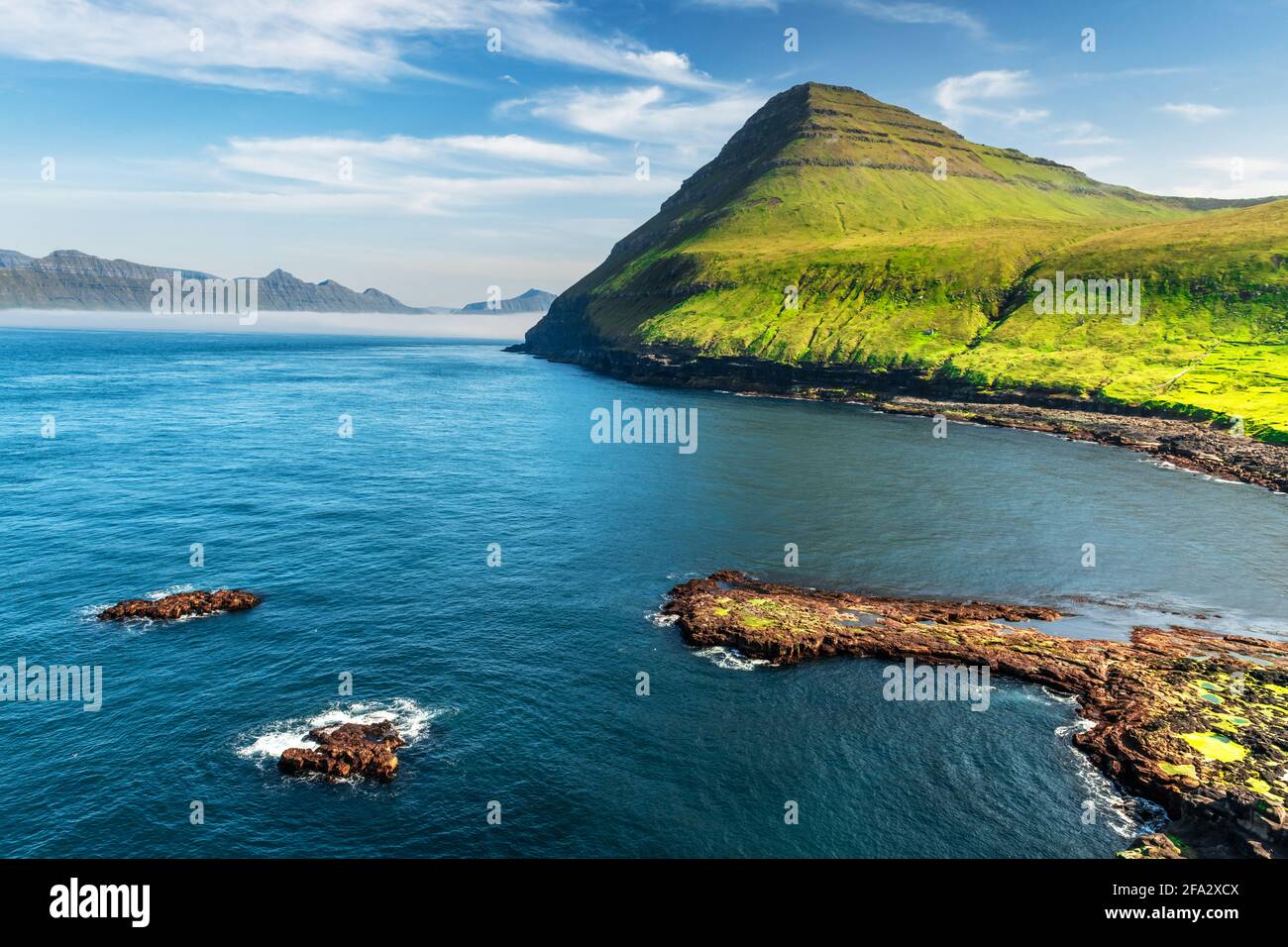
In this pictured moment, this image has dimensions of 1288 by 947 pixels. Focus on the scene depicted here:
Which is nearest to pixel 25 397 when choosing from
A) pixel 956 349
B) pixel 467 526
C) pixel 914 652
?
pixel 467 526

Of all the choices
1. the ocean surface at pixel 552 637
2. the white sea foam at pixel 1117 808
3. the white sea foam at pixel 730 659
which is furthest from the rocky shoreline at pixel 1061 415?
the white sea foam at pixel 730 659

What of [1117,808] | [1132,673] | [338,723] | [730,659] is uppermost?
[1132,673]

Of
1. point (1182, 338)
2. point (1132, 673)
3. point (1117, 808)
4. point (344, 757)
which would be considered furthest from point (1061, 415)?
point (344, 757)

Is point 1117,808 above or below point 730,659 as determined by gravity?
below

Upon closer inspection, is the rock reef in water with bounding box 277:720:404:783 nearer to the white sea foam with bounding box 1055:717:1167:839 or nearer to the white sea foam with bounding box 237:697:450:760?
the white sea foam with bounding box 237:697:450:760

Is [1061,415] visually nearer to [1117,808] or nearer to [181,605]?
[1117,808]

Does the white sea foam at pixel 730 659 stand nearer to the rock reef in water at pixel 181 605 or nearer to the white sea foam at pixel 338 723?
the white sea foam at pixel 338 723
